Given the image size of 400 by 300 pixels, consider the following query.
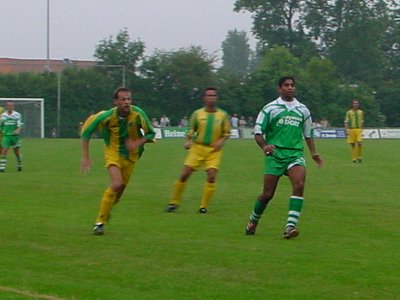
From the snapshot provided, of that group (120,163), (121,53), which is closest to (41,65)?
(121,53)

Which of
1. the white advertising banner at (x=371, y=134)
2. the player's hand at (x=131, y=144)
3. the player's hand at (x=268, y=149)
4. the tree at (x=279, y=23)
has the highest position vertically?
the tree at (x=279, y=23)

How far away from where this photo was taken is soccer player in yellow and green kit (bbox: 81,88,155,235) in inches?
499

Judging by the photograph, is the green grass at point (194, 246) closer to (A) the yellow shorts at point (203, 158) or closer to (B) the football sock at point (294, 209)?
(B) the football sock at point (294, 209)

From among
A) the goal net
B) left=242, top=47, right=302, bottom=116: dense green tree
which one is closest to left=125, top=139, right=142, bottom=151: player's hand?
the goal net

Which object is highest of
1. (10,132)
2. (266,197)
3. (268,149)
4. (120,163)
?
(268,149)

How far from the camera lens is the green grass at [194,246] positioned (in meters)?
8.94

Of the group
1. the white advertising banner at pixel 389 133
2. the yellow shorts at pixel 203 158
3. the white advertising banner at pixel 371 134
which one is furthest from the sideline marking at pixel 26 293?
the white advertising banner at pixel 389 133

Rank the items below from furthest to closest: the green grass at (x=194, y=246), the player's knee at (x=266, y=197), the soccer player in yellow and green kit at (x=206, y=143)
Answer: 1. the soccer player in yellow and green kit at (x=206, y=143)
2. the player's knee at (x=266, y=197)
3. the green grass at (x=194, y=246)

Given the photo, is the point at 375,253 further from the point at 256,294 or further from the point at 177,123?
the point at 177,123

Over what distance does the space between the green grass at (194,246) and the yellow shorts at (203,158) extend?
74 centimetres

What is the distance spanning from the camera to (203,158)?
53.3ft

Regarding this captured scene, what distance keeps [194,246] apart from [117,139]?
2.01m

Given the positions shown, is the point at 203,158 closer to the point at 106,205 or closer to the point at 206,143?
the point at 206,143

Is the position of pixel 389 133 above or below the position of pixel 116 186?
below
